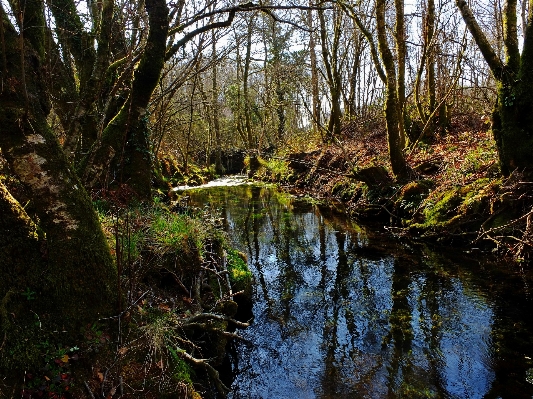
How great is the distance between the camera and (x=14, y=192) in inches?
113

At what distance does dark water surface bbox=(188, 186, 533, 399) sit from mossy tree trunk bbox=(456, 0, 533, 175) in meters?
2.22

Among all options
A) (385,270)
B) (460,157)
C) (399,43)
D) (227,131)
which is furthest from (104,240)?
(227,131)

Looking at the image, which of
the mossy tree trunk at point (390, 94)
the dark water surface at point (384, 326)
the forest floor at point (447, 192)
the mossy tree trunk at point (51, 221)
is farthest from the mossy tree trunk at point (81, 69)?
the mossy tree trunk at point (390, 94)

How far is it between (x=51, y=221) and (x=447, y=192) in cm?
842

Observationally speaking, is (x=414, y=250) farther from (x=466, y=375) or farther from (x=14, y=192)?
(x=14, y=192)

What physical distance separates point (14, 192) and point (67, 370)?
1418 millimetres

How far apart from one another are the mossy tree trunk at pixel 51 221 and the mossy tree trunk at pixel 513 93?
754cm

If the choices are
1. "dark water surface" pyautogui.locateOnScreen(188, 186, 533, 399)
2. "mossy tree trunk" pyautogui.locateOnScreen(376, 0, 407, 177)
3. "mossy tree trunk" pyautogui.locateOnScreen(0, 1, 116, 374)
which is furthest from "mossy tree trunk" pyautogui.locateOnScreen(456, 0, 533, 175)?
"mossy tree trunk" pyautogui.locateOnScreen(0, 1, 116, 374)

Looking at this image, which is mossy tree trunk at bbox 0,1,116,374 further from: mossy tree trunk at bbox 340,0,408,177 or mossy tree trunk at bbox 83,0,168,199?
mossy tree trunk at bbox 340,0,408,177

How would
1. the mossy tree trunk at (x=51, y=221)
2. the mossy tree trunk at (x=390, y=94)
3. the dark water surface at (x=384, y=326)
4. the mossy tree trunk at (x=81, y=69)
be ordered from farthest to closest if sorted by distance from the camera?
1. the mossy tree trunk at (x=390, y=94)
2. the mossy tree trunk at (x=81, y=69)
3. the dark water surface at (x=384, y=326)
4. the mossy tree trunk at (x=51, y=221)

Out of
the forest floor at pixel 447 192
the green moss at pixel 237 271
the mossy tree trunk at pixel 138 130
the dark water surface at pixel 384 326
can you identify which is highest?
the mossy tree trunk at pixel 138 130

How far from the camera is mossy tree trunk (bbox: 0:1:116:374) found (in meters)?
2.84

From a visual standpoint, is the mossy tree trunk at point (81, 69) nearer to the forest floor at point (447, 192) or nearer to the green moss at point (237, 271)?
the green moss at point (237, 271)

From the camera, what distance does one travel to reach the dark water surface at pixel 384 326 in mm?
3949
